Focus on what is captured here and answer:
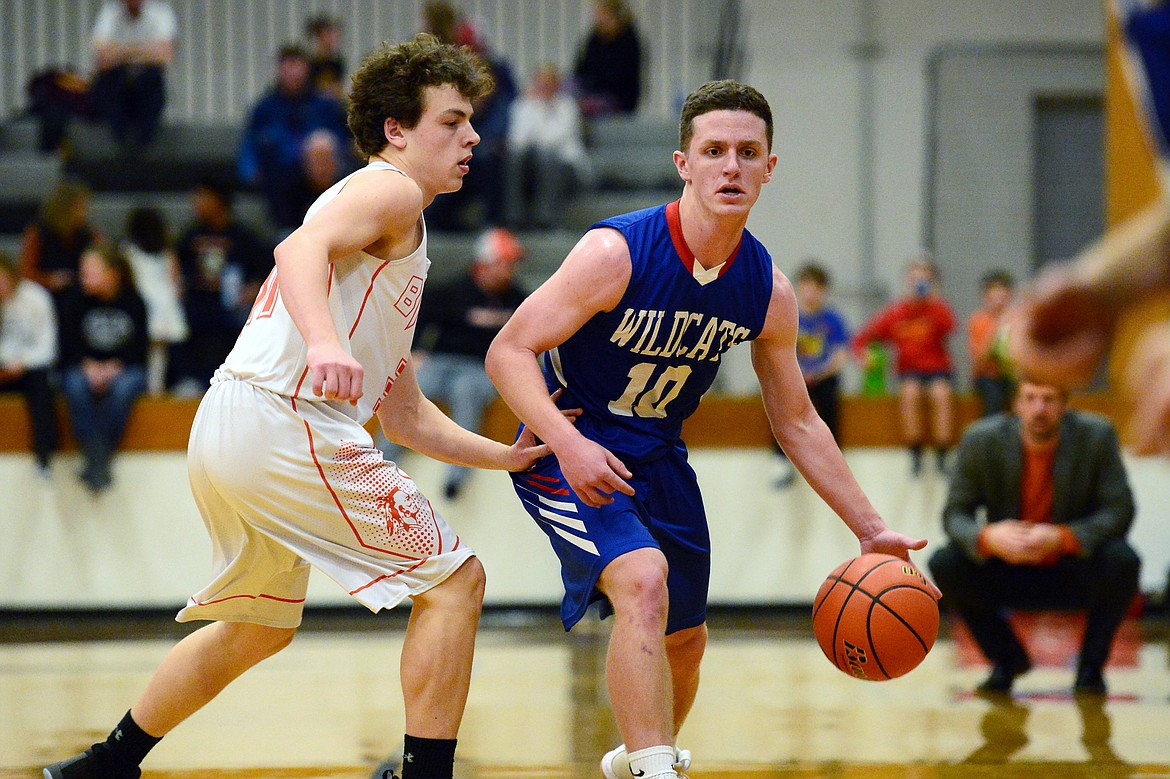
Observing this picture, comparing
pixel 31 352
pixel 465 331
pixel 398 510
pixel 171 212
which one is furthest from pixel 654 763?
pixel 171 212

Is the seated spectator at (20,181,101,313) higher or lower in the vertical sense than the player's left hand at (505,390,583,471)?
higher

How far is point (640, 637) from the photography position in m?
2.98

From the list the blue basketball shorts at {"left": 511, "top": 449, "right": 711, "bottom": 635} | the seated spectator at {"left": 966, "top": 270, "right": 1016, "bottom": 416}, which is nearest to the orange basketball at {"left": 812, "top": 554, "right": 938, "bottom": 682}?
the blue basketball shorts at {"left": 511, "top": 449, "right": 711, "bottom": 635}

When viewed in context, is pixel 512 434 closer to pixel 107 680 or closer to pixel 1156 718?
pixel 107 680

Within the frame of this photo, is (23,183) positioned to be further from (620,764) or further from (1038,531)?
(620,764)

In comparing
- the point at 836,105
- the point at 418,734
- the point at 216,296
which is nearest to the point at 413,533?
the point at 418,734

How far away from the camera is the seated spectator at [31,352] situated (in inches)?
292

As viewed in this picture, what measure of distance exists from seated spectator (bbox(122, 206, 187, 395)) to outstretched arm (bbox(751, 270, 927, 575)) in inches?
214

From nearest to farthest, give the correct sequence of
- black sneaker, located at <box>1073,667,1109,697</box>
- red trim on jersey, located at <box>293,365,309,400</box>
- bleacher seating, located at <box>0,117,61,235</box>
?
red trim on jersey, located at <box>293,365,309,400</box>
black sneaker, located at <box>1073,667,1109,697</box>
bleacher seating, located at <box>0,117,61,235</box>

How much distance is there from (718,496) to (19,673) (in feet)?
13.1

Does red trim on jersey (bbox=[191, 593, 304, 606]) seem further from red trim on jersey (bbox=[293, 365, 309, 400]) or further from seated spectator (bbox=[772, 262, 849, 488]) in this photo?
seated spectator (bbox=[772, 262, 849, 488])

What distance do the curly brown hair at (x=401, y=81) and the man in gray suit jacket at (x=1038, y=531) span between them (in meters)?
3.13

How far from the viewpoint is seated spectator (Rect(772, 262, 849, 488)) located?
7.70 meters

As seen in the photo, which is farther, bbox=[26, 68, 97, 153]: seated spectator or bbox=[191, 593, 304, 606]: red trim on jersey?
bbox=[26, 68, 97, 153]: seated spectator
